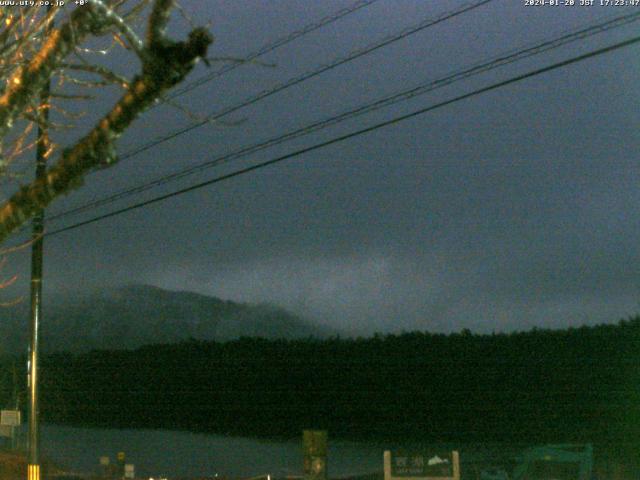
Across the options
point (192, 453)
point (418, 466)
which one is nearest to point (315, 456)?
point (418, 466)

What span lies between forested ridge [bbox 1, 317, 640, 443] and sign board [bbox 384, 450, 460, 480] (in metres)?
20.5

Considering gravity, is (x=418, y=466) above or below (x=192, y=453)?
above

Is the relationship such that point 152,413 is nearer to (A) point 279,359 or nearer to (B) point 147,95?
(A) point 279,359

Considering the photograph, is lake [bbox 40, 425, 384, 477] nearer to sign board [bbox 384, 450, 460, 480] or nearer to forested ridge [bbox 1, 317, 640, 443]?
forested ridge [bbox 1, 317, 640, 443]

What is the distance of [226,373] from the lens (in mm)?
49156

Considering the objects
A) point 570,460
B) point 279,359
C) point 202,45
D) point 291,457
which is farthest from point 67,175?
point 279,359

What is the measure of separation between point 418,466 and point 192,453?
81.4 ft

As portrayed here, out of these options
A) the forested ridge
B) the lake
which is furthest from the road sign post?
the forested ridge

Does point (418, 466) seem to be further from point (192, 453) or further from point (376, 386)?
point (376, 386)

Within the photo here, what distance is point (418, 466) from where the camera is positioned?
16.5 metres

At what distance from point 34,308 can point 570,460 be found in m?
11.9

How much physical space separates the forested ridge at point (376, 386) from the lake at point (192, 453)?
154 cm

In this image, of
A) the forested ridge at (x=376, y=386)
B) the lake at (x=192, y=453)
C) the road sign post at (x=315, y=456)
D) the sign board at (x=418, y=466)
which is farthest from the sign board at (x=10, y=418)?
the forested ridge at (x=376, y=386)

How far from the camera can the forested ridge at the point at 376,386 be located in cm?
3647
